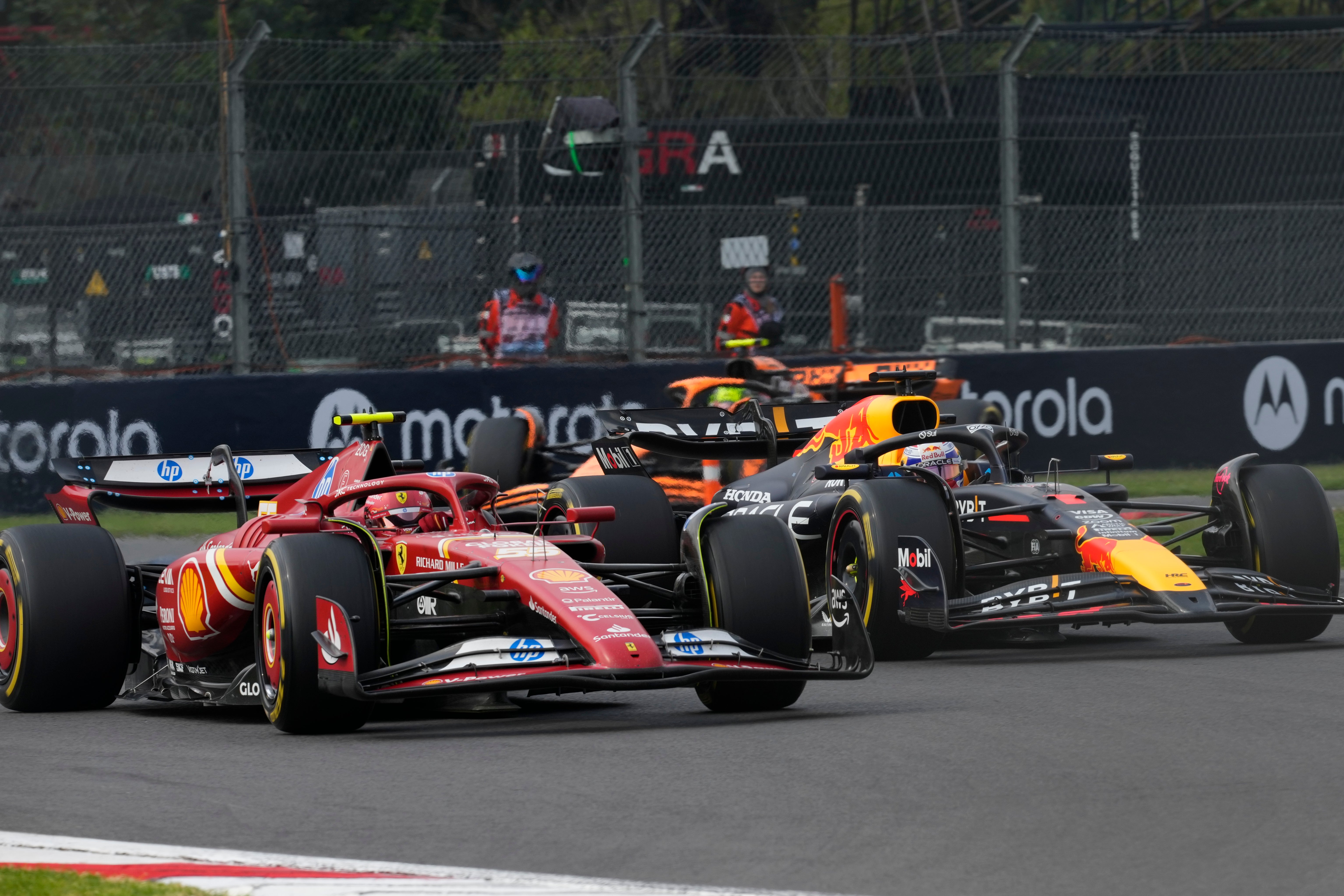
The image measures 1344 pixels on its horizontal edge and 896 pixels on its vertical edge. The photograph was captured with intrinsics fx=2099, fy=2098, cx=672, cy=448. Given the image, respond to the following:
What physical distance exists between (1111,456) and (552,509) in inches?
117

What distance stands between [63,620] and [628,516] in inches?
110

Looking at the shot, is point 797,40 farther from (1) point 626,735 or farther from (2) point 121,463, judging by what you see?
(1) point 626,735

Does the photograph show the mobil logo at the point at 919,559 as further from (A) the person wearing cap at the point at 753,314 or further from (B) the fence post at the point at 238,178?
(A) the person wearing cap at the point at 753,314

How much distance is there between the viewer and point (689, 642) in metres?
6.98

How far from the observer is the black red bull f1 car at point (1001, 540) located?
28.0ft

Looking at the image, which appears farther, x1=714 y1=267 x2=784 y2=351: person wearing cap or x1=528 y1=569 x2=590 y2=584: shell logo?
x1=714 y1=267 x2=784 y2=351: person wearing cap

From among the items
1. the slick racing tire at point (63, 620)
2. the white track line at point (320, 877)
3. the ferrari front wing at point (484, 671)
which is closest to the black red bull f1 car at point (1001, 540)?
the ferrari front wing at point (484, 671)

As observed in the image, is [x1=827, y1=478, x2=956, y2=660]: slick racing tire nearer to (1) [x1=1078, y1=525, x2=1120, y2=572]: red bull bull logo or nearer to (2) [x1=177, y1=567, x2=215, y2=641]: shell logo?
(1) [x1=1078, y1=525, x2=1120, y2=572]: red bull bull logo

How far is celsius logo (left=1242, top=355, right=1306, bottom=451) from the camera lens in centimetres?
1733

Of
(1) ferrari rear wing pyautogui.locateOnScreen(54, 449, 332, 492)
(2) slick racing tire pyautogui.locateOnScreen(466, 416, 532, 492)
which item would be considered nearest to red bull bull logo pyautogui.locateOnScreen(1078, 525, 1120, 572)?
(1) ferrari rear wing pyautogui.locateOnScreen(54, 449, 332, 492)

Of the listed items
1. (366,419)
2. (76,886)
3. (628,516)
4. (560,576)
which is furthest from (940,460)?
(76,886)

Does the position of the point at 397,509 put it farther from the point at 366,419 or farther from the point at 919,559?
the point at 919,559

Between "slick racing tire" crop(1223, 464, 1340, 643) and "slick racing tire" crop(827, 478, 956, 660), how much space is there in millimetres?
1374

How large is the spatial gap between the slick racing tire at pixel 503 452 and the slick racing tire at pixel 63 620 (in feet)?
17.5
